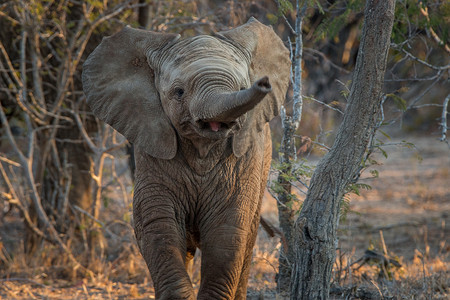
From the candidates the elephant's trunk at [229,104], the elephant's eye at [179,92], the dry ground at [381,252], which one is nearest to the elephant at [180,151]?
the elephant's eye at [179,92]

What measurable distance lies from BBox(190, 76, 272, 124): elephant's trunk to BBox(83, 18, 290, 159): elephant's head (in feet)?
0.22

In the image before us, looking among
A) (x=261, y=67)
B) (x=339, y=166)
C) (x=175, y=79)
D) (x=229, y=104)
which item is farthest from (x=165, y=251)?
(x=261, y=67)

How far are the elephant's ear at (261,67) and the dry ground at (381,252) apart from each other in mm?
1278

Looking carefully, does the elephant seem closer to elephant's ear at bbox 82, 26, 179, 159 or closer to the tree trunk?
elephant's ear at bbox 82, 26, 179, 159

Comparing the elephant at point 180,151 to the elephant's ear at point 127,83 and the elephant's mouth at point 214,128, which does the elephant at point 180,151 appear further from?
the elephant's mouth at point 214,128

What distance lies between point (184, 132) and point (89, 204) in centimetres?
502

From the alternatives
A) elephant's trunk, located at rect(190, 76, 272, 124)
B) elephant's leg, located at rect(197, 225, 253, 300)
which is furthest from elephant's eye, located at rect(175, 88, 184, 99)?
elephant's leg, located at rect(197, 225, 253, 300)

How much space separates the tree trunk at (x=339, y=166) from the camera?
4418 mm

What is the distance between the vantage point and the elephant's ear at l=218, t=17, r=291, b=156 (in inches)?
190

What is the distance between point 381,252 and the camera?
741 centimetres

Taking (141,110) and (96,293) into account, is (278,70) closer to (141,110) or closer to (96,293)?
(141,110)

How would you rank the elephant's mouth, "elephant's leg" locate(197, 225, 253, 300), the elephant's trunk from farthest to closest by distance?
1. "elephant's leg" locate(197, 225, 253, 300)
2. the elephant's mouth
3. the elephant's trunk

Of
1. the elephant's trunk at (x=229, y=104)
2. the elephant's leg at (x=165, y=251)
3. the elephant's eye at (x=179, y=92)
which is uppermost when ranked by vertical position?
the elephant's eye at (x=179, y=92)

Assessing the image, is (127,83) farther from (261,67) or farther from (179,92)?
(261,67)
